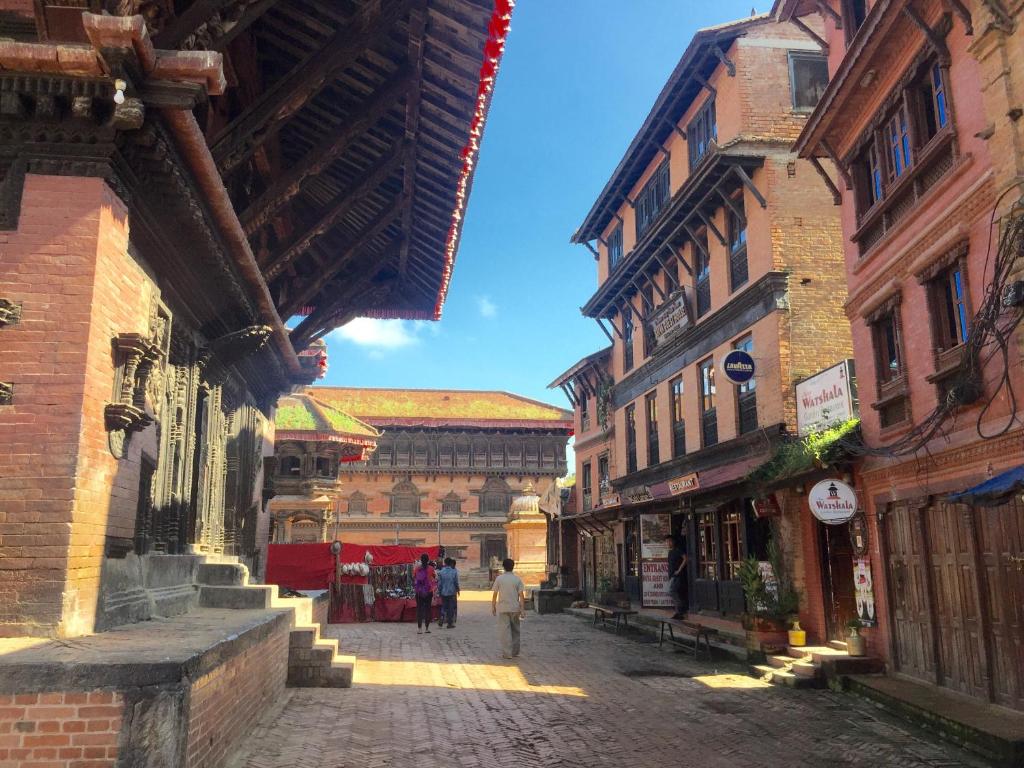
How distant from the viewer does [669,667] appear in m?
13.8

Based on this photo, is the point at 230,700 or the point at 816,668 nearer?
the point at 230,700

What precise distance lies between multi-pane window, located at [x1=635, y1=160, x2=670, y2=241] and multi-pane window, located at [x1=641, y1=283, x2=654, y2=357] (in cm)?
165

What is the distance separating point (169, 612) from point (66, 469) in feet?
9.13

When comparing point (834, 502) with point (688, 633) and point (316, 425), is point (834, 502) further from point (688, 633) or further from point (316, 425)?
point (316, 425)

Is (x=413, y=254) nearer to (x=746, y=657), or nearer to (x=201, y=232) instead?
(x=201, y=232)

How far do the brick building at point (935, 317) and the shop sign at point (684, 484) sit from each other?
6.68 meters

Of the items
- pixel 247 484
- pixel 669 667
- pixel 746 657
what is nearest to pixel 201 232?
pixel 247 484

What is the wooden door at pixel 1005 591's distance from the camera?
322 inches

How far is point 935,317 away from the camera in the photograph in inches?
404

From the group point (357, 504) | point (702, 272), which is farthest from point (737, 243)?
point (357, 504)

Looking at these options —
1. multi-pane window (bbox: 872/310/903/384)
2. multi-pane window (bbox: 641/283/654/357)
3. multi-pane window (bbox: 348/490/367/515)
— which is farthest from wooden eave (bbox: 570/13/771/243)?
multi-pane window (bbox: 348/490/367/515)

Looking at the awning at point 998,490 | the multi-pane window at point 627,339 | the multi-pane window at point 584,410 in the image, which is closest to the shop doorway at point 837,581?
the awning at point 998,490

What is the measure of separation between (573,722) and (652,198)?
59.5 feet

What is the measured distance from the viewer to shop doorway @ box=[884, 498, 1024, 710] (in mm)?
8344
